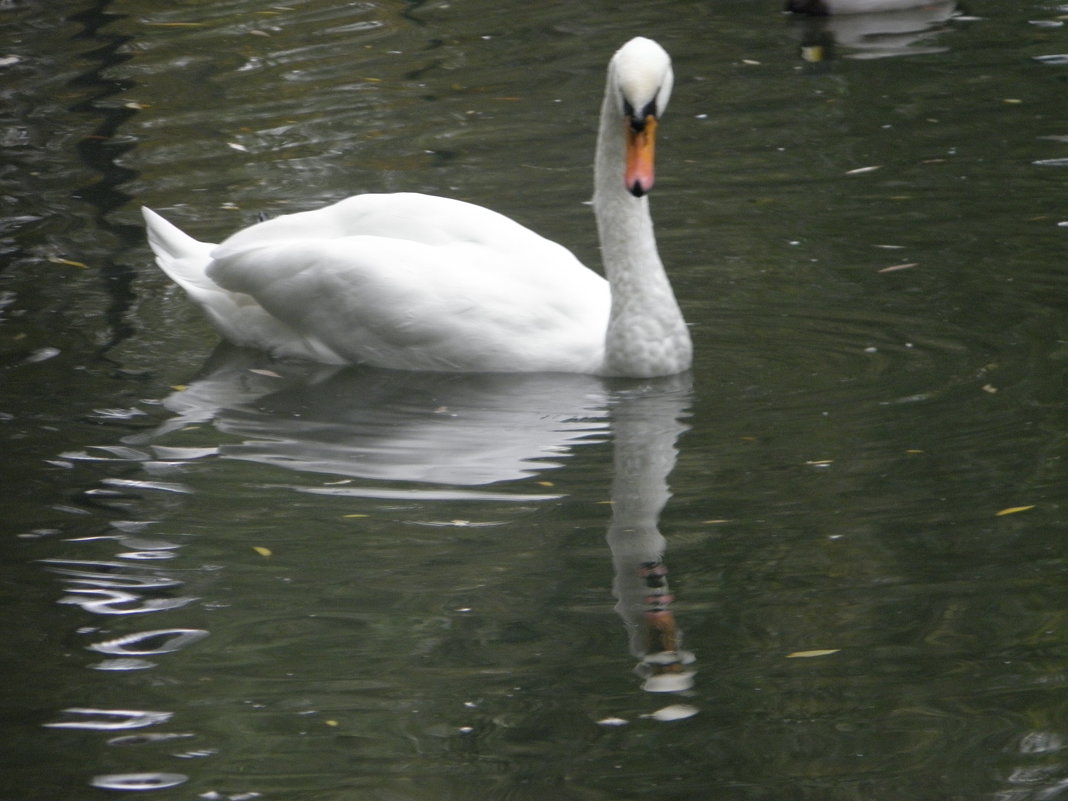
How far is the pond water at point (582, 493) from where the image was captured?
4727 mm

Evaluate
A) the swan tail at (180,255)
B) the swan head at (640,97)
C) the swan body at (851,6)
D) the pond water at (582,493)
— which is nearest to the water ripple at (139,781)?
the pond water at (582,493)

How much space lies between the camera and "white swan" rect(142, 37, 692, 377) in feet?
24.1

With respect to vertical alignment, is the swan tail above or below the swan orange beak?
below

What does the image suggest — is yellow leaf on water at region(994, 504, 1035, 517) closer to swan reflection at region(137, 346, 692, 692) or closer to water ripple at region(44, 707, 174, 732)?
swan reflection at region(137, 346, 692, 692)

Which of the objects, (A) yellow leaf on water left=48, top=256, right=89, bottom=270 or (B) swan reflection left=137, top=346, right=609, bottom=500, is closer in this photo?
(B) swan reflection left=137, top=346, right=609, bottom=500

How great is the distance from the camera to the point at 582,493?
630cm

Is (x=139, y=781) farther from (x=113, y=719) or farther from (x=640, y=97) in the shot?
(x=640, y=97)

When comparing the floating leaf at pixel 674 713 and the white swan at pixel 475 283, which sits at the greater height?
the white swan at pixel 475 283

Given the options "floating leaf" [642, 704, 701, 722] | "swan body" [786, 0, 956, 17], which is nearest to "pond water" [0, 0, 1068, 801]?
"floating leaf" [642, 704, 701, 722]

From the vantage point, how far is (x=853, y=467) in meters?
6.25

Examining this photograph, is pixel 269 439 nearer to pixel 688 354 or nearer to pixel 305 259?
pixel 305 259

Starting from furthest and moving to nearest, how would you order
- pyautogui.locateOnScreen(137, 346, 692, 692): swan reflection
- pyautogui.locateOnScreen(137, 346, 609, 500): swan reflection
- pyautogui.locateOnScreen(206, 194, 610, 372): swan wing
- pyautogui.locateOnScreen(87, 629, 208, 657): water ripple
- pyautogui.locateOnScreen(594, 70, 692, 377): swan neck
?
pyautogui.locateOnScreen(206, 194, 610, 372): swan wing, pyautogui.locateOnScreen(594, 70, 692, 377): swan neck, pyautogui.locateOnScreen(137, 346, 609, 500): swan reflection, pyautogui.locateOnScreen(137, 346, 692, 692): swan reflection, pyautogui.locateOnScreen(87, 629, 208, 657): water ripple

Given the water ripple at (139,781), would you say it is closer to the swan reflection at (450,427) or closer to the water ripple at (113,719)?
the water ripple at (113,719)

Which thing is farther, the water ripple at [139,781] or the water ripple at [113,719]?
the water ripple at [113,719]
